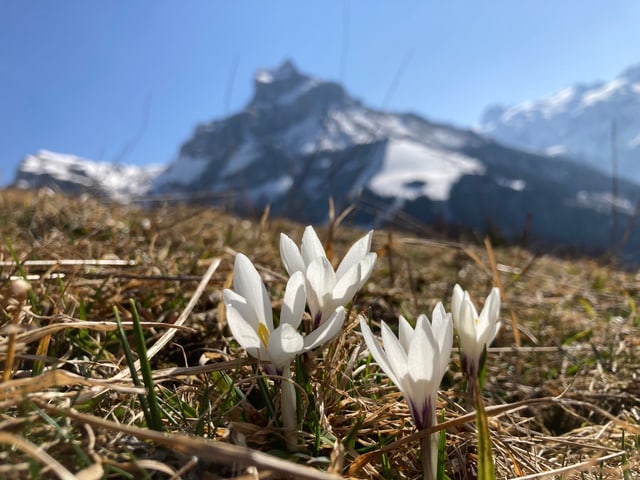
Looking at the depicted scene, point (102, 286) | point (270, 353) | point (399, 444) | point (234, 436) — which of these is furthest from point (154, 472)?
point (102, 286)

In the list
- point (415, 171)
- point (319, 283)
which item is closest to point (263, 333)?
point (319, 283)

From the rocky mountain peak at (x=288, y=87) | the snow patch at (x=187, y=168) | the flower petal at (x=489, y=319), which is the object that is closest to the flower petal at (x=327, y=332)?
the flower petal at (x=489, y=319)

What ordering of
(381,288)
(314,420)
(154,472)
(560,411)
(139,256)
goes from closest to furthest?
(154,472) → (314,420) → (560,411) → (139,256) → (381,288)

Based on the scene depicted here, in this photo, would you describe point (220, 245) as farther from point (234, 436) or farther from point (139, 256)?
point (234, 436)

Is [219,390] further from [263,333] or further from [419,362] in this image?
[419,362]

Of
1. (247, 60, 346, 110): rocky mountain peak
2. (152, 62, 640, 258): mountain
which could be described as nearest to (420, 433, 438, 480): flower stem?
(152, 62, 640, 258): mountain

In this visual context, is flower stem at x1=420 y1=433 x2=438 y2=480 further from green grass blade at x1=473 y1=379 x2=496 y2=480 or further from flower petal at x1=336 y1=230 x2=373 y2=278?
flower petal at x1=336 y1=230 x2=373 y2=278
